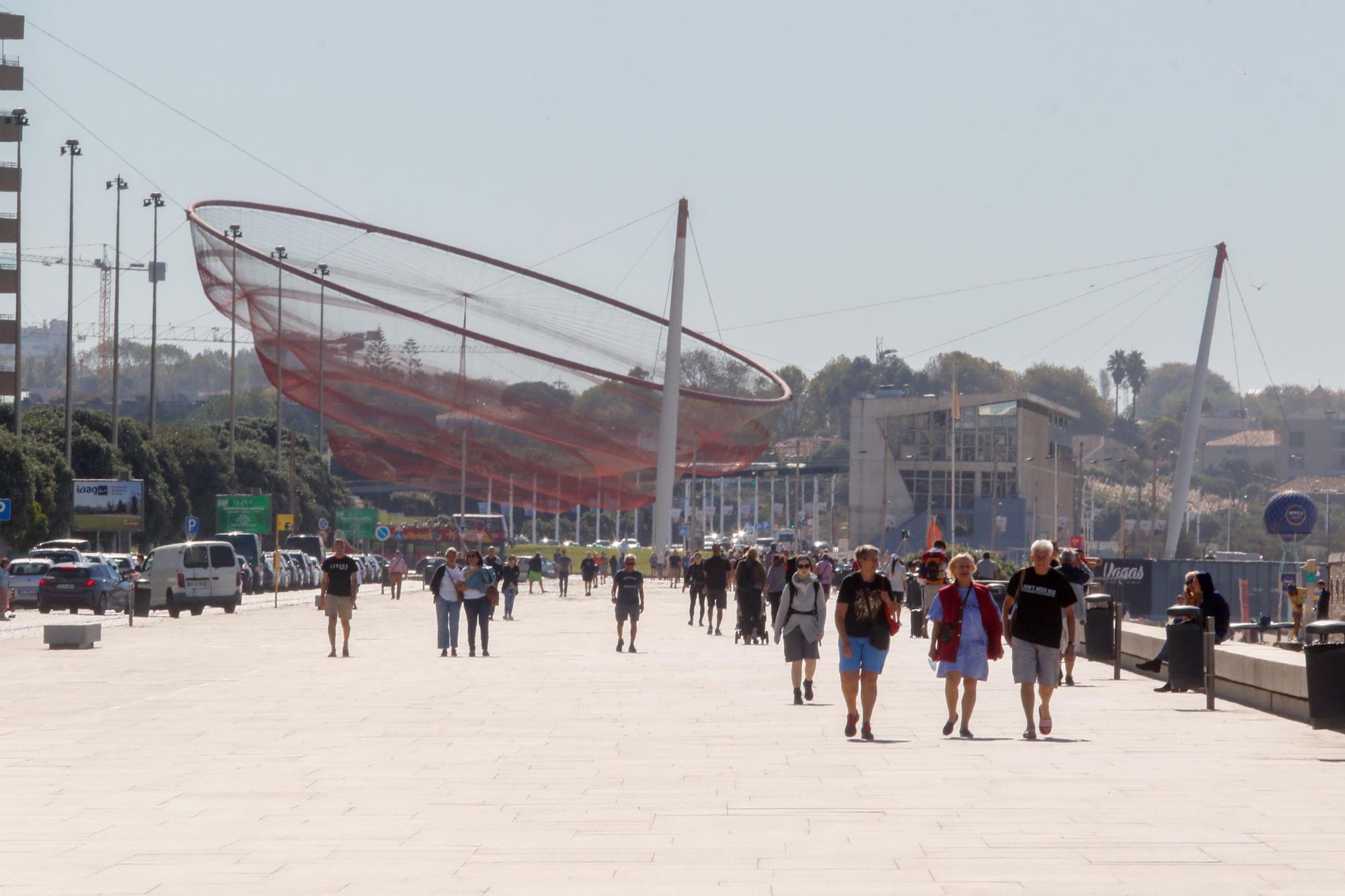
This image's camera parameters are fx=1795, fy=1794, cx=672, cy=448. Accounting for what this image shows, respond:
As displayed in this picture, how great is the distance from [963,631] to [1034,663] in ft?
1.93

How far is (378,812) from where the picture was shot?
30.1 feet

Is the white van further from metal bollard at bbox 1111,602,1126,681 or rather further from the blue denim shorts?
the blue denim shorts

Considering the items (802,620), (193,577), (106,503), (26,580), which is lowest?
(26,580)

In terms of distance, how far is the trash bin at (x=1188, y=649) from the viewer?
17.0 m

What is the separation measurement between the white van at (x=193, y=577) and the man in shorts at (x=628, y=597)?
16.3m

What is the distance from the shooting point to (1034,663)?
13.7 meters

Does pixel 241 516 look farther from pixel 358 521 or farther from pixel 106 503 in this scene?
pixel 358 521

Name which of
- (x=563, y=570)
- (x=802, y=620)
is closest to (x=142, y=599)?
(x=563, y=570)

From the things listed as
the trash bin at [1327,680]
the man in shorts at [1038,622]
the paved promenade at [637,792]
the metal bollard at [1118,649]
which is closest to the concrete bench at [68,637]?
the paved promenade at [637,792]

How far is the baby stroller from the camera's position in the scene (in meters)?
27.5

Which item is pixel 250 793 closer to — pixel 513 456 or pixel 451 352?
pixel 451 352

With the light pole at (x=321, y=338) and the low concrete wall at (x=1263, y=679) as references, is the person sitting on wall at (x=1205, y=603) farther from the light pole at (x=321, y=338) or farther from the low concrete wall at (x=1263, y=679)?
the light pole at (x=321, y=338)

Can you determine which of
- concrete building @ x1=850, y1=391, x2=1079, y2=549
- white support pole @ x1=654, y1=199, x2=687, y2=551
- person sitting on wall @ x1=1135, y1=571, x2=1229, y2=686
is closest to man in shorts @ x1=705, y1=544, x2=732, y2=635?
person sitting on wall @ x1=1135, y1=571, x2=1229, y2=686

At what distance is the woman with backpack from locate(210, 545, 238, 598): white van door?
27.3 meters
